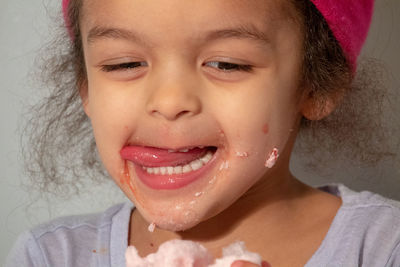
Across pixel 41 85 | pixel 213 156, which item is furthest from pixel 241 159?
pixel 41 85

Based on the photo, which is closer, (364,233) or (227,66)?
(227,66)

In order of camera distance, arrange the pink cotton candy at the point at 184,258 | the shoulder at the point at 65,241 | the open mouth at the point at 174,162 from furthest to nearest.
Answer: the shoulder at the point at 65,241, the open mouth at the point at 174,162, the pink cotton candy at the point at 184,258

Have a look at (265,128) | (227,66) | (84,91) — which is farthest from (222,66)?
(84,91)

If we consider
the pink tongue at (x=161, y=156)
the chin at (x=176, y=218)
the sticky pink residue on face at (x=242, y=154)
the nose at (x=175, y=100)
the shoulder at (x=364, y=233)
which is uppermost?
the nose at (x=175, y=100)

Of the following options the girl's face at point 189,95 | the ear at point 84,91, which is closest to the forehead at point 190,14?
the girl's face at point 189,95

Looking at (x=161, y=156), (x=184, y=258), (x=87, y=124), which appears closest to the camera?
(x=184, y=258)

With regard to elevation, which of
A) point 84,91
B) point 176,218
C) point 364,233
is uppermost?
point 84,91

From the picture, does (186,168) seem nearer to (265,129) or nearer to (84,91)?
(265,129)

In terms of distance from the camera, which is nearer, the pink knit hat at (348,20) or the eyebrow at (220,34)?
the eyebrow at (220,34)

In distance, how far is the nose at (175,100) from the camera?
0.93 meters

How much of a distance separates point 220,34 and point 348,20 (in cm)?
27

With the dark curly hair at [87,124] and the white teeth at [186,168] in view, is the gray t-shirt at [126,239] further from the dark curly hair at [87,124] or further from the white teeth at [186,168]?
the white teeth at [186,168]

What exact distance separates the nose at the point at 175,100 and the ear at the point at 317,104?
272mm

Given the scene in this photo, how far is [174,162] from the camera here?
3.33 ft
